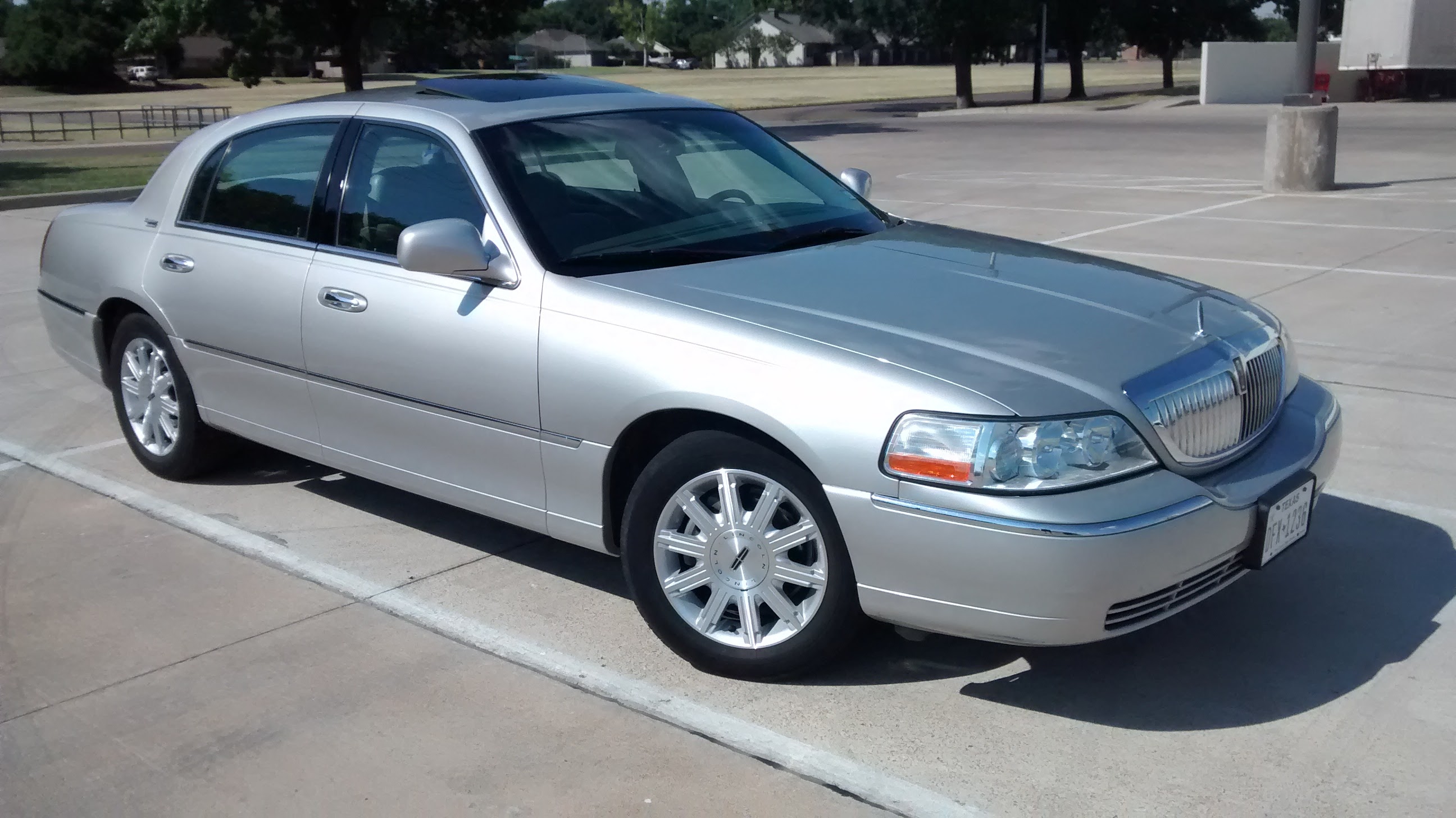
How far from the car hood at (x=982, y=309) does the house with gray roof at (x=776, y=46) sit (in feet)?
380

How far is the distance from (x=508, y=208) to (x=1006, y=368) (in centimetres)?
176

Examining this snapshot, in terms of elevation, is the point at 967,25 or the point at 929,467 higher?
the point at 967,25

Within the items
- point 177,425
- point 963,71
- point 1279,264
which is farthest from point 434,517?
point 963,71

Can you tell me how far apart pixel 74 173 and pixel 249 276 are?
18.9 metres

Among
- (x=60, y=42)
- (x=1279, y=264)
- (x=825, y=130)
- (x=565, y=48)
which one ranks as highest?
(x=565, y=48)

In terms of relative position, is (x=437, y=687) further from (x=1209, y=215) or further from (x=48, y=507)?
(x=1209, y=215)

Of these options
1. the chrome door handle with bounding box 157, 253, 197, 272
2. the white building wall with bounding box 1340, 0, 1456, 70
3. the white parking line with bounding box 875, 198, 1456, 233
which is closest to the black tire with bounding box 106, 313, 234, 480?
the chrome door handle with bounding box 157, 253, 197, 272

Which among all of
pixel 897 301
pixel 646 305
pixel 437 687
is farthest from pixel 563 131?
pixel 437 687

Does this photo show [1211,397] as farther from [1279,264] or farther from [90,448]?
[1279,264]

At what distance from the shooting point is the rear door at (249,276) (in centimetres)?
508

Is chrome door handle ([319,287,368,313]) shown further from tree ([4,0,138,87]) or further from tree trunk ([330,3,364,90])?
tree ([4,0,138,87])

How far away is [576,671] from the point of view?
4.08 meters

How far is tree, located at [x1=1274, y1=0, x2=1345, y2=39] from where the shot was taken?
52.7 m

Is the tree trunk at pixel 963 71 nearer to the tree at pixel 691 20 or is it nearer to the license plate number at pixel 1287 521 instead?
the license plate number at pixel 1287 521
